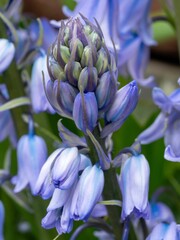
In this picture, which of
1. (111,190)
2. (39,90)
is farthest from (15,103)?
(111,190)

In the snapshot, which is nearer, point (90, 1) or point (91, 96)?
point (91, 96)

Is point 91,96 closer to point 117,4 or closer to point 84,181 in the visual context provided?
point 84,181

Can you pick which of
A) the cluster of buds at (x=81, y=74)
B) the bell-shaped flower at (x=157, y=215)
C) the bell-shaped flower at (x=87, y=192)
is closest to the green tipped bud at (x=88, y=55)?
the cluster of buds at (x=81, y=74)

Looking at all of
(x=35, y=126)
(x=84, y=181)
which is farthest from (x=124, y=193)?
(x=35, y=126)


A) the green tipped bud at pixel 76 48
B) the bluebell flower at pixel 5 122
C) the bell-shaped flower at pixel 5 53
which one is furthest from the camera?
the bluebell flower at pixel 5 122

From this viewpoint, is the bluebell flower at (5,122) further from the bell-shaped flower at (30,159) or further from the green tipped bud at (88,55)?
the green tipped bud at (88,55)
